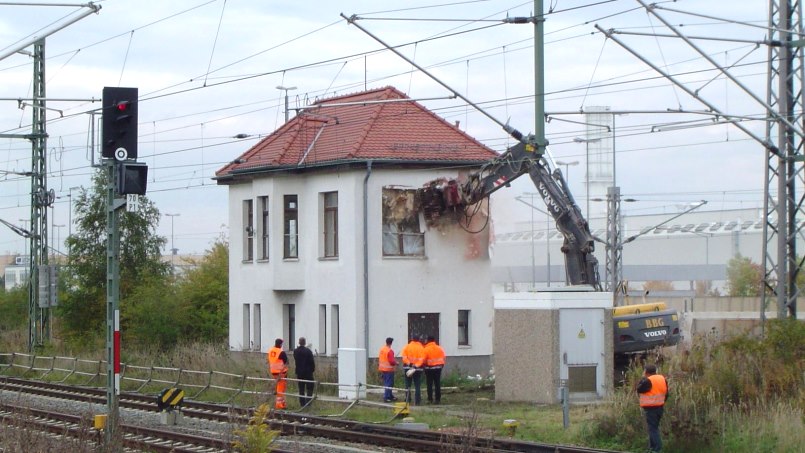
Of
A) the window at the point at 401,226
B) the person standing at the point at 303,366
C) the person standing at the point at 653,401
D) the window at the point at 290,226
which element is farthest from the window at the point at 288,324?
the person standing at the point at 653,401

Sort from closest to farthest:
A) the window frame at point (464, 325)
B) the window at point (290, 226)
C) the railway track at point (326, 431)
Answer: the railway track at point (326, 431), the window frame at point (464, 325), the window at point (290, 226)

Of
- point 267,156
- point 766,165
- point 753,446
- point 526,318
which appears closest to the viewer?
point 753,446

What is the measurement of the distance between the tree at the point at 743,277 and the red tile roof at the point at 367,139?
39038mm

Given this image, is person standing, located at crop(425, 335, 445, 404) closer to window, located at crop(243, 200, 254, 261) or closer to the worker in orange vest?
the worker in orange vest

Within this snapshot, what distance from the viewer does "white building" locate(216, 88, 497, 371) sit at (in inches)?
1268

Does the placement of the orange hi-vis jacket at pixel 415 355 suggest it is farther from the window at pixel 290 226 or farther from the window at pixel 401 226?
the window at pixel 290 226

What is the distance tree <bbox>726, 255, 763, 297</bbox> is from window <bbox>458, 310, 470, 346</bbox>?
39.1 m

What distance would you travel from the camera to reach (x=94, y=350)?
43.5 meters

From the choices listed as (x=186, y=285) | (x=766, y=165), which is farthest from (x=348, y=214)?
(x=186, y=285)

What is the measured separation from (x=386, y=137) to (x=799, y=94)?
1285 cm

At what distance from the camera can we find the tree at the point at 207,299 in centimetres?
4381

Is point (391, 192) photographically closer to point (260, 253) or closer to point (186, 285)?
point (260, 253)

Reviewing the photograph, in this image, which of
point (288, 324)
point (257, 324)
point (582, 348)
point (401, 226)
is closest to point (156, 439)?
point (582, 348)

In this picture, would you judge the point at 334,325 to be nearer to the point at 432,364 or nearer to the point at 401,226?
the point at 401,226
